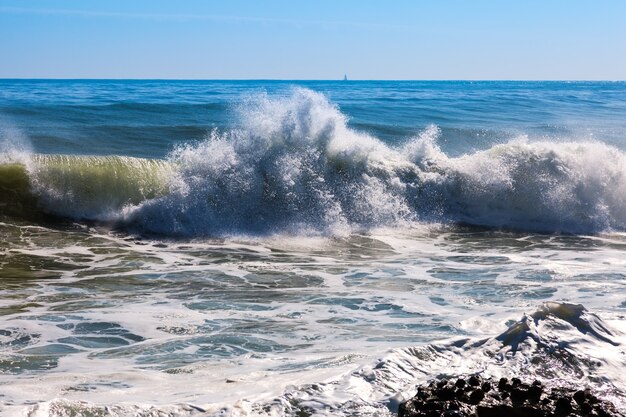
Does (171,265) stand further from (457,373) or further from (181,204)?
(457,373)

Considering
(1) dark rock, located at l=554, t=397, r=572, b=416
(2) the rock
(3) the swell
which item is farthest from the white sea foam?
(1) dark rock, located at l=554, t=397, r=572, b=416

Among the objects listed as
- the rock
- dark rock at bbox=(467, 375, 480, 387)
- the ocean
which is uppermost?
the rock

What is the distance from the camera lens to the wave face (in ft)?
42.3

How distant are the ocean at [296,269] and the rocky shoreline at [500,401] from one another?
0.29m

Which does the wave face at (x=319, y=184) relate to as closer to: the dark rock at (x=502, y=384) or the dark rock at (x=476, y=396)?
the dark rock at (x=502, y=384)

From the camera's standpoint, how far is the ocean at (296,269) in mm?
5418

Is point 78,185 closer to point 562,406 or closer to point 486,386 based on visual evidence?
point 486,386

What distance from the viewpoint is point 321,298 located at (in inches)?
327

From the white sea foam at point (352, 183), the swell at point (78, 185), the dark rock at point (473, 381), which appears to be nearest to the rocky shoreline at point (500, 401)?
the dark rock at point (473, 381)

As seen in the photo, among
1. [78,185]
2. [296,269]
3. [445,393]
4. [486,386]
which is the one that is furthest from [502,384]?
[78,185]

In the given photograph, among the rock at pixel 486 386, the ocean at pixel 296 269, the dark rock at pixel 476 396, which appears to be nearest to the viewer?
the dark rock at pixel 476 396

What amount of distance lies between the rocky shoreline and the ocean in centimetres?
29

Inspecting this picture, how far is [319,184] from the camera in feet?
45.2

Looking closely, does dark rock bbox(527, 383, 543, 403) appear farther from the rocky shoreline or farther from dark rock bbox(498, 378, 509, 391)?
dark rock bbox(498, 378, 509, 391)
